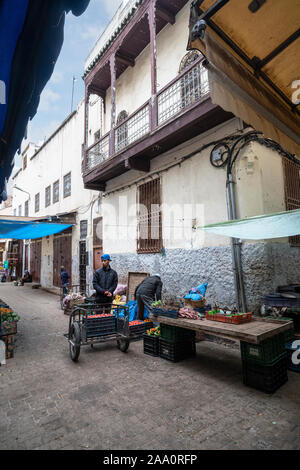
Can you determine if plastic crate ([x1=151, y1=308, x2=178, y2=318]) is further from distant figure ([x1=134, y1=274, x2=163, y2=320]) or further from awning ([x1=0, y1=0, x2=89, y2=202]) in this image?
awning ([x1=0, y1=0, x2=89, y2=202])

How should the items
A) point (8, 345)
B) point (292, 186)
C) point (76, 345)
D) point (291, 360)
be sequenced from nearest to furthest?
point (291, 360) → point (76, 345) → point (8, 345) → point (292, 186)

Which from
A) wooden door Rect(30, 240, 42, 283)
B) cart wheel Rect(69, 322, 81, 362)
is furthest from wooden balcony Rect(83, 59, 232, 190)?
wooden door Rect(30, 240, 42, 283)

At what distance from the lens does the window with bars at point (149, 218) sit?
891 cm

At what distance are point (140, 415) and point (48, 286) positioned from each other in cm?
1610

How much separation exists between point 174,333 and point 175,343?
0.20 metres

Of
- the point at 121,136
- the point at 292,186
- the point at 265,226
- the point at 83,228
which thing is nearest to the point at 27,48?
the point at 265,226

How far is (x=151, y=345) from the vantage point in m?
5.19

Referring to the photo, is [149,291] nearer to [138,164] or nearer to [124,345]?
[124,345]

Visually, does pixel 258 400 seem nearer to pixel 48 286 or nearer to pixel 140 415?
pixel 140 415

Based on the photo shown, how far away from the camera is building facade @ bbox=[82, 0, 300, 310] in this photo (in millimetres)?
6219

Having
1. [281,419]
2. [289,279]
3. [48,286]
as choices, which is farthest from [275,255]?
[48,286]

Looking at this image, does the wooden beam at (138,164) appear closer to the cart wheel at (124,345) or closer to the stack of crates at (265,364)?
the cart wheel at (124,345)

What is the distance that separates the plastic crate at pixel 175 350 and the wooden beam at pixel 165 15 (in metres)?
9.92

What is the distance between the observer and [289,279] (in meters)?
6.40
